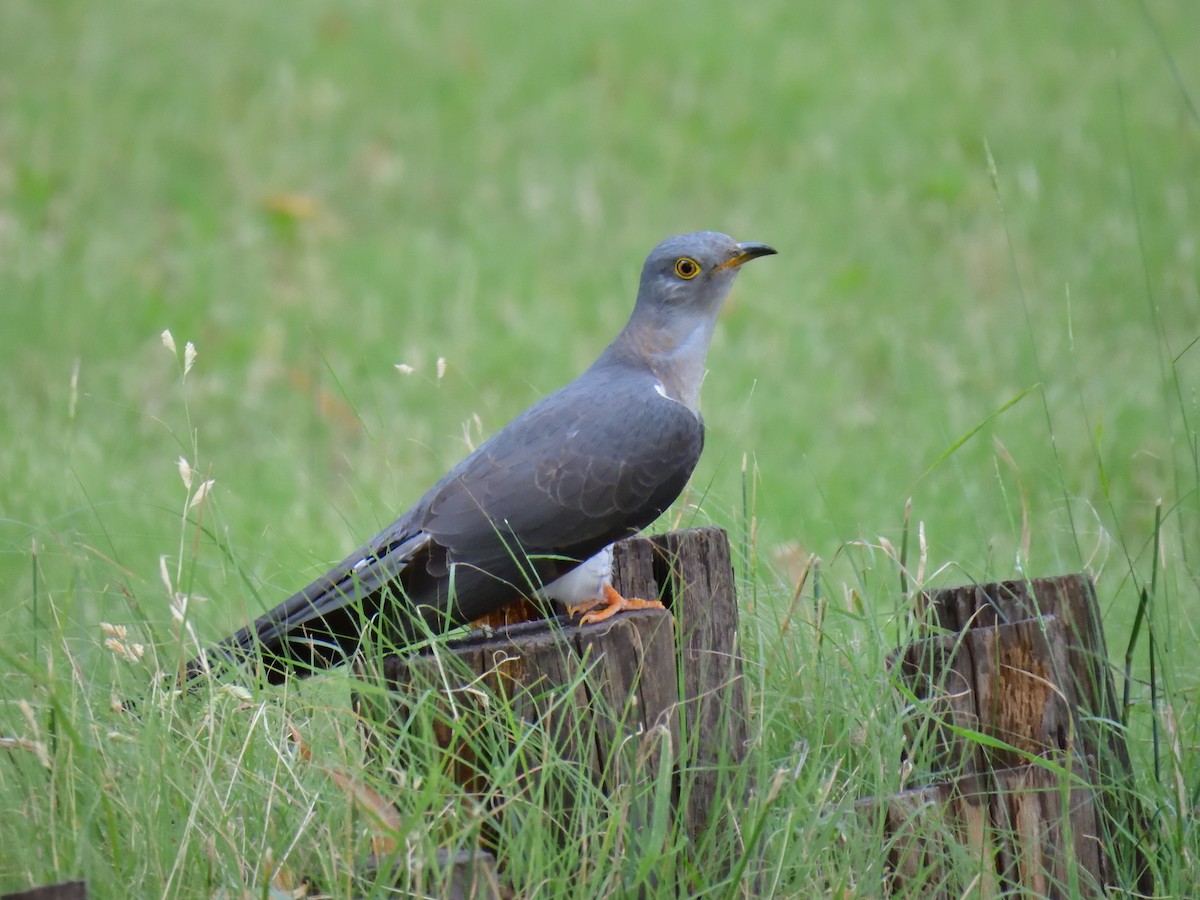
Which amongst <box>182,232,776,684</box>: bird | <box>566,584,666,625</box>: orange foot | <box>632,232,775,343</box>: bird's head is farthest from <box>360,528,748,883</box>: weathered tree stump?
<box>632,232,775,343</box>: bird's head

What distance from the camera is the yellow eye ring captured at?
4.04 metres

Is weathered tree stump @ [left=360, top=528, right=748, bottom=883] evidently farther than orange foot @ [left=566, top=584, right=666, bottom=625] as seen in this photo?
No

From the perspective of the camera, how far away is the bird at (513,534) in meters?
3.19

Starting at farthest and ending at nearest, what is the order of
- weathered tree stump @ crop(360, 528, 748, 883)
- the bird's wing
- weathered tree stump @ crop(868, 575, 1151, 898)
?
the bird's wing < weathered tree stump @ crop(868, 575, 1151, 898) < weathered tree stump @ crop(360, 528, 748, 883)

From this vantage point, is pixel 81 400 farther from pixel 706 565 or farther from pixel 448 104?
pixel 706 565

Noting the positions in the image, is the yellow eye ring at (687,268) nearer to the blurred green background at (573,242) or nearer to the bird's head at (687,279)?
the bird's head at (687,279)

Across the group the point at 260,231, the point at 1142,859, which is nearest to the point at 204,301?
the point at 260,231

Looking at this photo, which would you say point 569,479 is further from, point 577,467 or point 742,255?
point 742,255

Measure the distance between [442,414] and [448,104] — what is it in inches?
154

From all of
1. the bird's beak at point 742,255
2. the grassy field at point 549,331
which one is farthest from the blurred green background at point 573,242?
the bird's beak at point 742,255

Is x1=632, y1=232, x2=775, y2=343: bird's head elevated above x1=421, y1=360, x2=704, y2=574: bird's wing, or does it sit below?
above

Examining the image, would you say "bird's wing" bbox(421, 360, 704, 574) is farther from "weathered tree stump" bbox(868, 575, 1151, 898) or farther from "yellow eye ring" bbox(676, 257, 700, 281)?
"weathered tree stump" bbox(868, 575, 1151, 898)

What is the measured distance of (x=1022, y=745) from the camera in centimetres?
309

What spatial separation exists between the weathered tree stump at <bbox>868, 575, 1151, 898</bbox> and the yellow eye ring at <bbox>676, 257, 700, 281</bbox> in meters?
1.32
